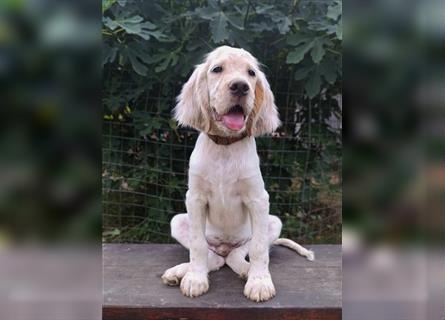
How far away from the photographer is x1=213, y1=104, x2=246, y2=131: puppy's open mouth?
167 centimetres

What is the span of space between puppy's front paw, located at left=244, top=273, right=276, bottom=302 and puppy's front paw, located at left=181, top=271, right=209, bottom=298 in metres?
0.17

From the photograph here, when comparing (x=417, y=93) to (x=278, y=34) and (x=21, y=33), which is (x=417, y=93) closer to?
(x=21, y=33)

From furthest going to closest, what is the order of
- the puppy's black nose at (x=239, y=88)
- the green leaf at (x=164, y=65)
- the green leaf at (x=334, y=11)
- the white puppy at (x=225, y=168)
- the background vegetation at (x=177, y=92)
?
1. the green leaf at (x=164, y=65)
2. the background vegetation at (x=177, y=92)
3. the green leaf at (x=334, y=11)
4. the white puppy at (x=225, y=168)
5. the puppy's black nose at (x=239, y=88)

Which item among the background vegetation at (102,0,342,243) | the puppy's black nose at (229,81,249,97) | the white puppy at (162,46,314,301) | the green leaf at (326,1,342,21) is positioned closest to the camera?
the puppy's black nose at (229,81,249,97)

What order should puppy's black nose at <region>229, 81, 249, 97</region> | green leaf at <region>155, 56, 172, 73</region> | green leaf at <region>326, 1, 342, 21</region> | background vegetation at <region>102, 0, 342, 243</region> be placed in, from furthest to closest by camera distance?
green leaf at <region>155, 56, 172, 73</region> → background vegetation at <region>102, 0, 342, 243</region> → green leaf at <region>326, 1, 342, 21</region> → puppy's black nose at <region>229, 81, 249, 97</region>

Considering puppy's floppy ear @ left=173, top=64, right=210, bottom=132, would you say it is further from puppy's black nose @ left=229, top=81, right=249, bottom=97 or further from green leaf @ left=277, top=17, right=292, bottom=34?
green leaf @ left=277, top=17, right=292, bottom=34

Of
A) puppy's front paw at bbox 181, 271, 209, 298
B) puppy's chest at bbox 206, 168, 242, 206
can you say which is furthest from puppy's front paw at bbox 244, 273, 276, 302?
puppy's chest at bbox 206, 168, 242, 206

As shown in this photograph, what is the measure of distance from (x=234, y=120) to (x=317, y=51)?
576 millimetres

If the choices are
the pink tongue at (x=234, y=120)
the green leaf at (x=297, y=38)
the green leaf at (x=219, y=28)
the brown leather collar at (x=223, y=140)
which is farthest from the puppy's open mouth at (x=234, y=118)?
the green leaf at (x=297, y=38)

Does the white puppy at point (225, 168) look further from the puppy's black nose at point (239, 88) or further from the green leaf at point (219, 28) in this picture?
the green leaf at point (219, 28)

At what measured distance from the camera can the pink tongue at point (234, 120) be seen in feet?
5.51

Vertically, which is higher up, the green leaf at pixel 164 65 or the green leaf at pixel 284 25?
the green leaf at pixel 284 25

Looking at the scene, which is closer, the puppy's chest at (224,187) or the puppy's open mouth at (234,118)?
the puppy's open mouth at (234,118)

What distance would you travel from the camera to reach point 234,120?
1.68 metres
